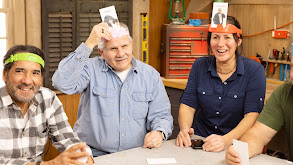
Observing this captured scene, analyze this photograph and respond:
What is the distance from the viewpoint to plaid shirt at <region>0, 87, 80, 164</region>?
216cm

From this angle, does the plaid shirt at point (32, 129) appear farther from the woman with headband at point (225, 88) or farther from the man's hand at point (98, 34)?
the woman with headband at point (225, 88)

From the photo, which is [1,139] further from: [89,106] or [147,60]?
[147,60]

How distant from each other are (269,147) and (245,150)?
1.81 meters

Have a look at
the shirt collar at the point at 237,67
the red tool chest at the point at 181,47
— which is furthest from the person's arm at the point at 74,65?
the red tool chest at the point at 181,47

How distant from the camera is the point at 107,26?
2551 mm

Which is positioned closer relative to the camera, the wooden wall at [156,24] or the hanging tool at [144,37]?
the hanging tool at [144,37]

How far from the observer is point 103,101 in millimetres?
2604

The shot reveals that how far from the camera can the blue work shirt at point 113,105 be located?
2.58 meters

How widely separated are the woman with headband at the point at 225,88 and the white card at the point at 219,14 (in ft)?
0.11

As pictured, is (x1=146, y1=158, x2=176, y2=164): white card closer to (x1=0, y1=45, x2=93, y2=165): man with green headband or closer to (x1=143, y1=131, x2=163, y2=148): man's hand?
(x1=143, y1=131, x2=163, y2=148): man's hand

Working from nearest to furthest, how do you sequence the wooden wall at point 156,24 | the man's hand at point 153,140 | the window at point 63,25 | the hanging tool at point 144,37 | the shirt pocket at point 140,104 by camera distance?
the man's hand at point 153,140
the shirt pocket at point 140,104
the window at point 63,25
the hanging tool at point 144,37
the wooden wall at point 156,24

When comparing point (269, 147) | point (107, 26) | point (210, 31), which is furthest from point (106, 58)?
point (269, 147)

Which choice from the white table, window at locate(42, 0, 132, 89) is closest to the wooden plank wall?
window at locate(42, 0, 132, 89)

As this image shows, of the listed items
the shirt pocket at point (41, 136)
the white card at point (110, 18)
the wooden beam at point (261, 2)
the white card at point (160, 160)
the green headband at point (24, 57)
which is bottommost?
the white card at point (160, 160)
